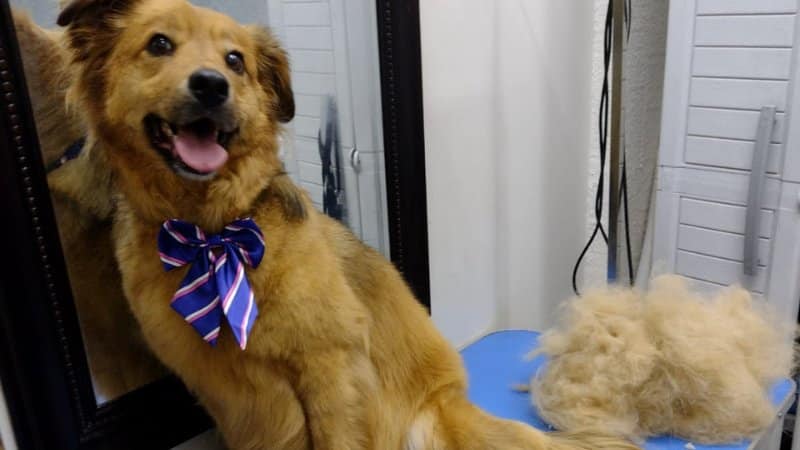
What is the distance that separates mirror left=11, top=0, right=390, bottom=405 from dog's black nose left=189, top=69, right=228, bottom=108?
170mm

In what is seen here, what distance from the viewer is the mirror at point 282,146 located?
0.74 meters

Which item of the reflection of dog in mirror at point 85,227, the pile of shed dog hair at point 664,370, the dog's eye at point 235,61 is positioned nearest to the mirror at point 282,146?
the reflection of dog in mirror at point 85,227

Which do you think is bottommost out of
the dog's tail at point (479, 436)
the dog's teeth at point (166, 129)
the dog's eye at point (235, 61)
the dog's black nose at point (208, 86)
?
the dog's tail at point (479, 436)

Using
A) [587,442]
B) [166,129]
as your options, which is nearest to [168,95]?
[166,129]

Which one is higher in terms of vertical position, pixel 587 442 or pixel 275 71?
pixel 275 71

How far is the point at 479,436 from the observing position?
3.13ft

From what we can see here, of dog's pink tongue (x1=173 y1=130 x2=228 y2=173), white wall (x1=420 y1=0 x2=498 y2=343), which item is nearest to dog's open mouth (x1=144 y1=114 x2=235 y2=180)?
dog's pink tongue (x1=173 y1=130 x2=228 y2=173)

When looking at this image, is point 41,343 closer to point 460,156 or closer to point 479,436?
point 479,436

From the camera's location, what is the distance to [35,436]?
2.57ft

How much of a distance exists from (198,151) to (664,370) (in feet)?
2.50

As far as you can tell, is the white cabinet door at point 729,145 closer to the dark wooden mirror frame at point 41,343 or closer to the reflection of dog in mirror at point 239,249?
the reflection of dog in mirror at point 239,249

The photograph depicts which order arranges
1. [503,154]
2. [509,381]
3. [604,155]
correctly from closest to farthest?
1. [509,381]
2. [503,154]
3. [604,155]

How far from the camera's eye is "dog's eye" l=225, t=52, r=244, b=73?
0.73 m

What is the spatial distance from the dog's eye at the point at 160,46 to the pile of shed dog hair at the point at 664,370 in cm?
75
